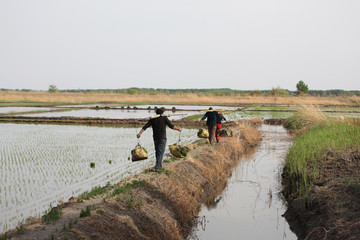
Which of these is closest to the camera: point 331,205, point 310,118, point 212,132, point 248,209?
point 331,205

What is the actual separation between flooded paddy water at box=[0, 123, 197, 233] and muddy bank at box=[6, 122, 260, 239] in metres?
1.16

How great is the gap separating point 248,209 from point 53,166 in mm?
6010

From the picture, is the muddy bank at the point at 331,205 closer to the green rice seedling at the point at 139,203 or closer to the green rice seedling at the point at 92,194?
the green rice seedling at the point at 139,203

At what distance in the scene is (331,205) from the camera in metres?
6.95

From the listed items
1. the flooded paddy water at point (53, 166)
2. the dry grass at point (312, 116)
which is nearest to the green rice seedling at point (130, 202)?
the flooded paddy water at point (53, 166)

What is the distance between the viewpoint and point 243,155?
15.3 meters

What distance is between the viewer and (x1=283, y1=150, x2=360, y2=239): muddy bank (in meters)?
6.09

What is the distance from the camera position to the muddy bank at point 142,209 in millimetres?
5270

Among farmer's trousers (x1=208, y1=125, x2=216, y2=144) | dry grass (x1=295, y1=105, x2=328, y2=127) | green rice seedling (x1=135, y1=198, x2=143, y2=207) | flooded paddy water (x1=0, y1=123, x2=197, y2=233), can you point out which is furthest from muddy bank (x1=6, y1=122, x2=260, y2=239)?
dry grass (x1=295, y1=105, x2=328, y2=127)

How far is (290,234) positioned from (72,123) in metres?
20.5

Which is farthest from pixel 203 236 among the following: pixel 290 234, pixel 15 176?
pixel 15 176

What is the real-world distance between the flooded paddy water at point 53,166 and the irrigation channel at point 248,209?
2.57 metres

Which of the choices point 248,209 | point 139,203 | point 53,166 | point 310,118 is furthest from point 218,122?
point 139,203

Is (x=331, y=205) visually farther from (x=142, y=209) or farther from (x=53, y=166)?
(x=53, y=166)
